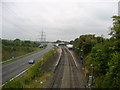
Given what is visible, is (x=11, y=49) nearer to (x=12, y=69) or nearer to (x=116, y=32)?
(x=12, y=69)

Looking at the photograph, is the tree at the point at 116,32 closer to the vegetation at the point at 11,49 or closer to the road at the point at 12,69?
the road at the point at 12,69

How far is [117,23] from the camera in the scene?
18.7 m

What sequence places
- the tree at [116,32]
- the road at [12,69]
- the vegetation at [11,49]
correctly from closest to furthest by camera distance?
the tree at [116,32] → the road at [12,69] → the vegetation at [11,49]

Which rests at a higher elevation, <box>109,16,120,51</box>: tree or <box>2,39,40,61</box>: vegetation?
<box>109,16,120,51</box>: tree

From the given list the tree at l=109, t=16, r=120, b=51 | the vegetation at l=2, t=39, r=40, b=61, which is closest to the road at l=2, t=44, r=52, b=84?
the vegetation at l=2, t=39, r=40, b=61

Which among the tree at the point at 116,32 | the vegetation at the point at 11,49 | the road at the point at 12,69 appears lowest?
the road at the point at 12,69

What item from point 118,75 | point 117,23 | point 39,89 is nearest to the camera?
point 118,75

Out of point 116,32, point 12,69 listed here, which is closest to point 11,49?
point 12,69

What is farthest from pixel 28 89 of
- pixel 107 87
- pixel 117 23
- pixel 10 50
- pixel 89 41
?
pixel 10 50

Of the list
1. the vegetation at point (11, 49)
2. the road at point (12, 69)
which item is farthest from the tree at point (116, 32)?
the vegetation at point (11, 49)

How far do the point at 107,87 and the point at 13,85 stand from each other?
1029cm

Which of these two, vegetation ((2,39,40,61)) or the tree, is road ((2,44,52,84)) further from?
the tree

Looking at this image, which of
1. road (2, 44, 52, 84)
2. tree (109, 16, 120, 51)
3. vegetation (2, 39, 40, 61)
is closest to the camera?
tree (109, 16, 120, 51)

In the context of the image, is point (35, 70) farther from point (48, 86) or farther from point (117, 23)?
point (117, 23)
